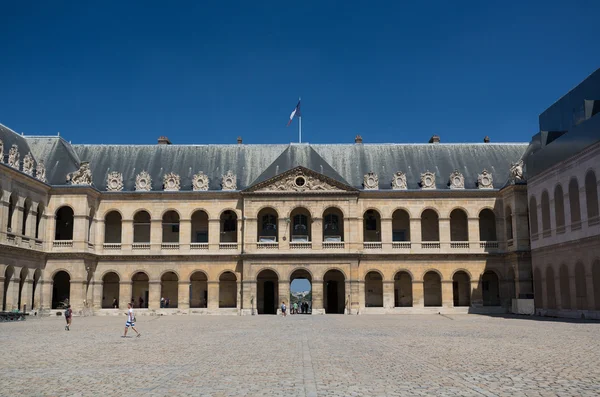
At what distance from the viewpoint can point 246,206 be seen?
1987 inches

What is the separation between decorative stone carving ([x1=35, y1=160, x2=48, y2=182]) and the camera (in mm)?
47656

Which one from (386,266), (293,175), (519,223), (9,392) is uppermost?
(293,175)

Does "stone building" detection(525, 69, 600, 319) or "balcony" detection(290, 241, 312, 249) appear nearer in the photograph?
"stone building" detection(525, 69, 600, 319)

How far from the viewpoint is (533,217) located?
148 feet

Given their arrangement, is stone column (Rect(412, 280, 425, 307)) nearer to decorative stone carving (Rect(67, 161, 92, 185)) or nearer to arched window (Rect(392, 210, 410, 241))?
arched window (Rect(392, 210, 410, 241))

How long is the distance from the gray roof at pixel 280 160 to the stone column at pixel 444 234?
3.08 meters

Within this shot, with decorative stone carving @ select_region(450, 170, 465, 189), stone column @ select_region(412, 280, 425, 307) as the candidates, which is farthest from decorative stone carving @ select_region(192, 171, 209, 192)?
decorative stone carving @ select_region(450, 170, 465, 189)

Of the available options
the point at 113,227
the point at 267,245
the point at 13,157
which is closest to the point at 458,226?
the point at 267,245

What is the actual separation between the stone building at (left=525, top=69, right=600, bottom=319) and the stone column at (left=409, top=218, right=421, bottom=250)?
9.02 meters

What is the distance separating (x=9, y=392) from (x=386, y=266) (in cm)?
4069

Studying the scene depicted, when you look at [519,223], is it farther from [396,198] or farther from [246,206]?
[246,206]

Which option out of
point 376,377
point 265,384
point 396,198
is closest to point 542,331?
point 376,377

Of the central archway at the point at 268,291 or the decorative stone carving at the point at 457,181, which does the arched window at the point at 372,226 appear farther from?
the central archway at the point at 268,291

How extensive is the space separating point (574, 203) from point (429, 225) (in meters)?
15.5
